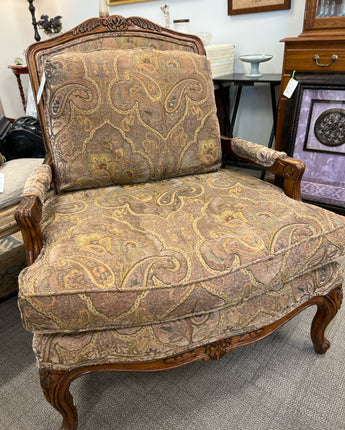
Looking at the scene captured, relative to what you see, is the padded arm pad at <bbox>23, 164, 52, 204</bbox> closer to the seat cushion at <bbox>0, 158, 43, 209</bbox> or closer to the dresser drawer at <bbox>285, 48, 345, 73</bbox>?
the seat cushion at <bbox>0, 158, 43, 209</bbox>

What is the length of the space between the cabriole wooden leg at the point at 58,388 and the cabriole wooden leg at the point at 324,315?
76 centimetres

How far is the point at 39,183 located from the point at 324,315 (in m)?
1.01

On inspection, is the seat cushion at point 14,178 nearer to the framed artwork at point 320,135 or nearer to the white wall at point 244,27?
the framed artwork at point 320,135

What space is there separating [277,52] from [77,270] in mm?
1970

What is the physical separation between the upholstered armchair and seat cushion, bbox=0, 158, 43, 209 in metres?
0.17

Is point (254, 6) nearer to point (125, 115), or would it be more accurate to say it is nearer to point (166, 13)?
point (166, 13)

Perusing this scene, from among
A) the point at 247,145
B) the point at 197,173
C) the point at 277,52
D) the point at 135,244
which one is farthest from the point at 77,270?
the point at 277,52

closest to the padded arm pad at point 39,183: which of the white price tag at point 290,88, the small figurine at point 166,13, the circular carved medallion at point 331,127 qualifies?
the white price tag at point 290,88

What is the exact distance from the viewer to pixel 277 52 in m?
2.08

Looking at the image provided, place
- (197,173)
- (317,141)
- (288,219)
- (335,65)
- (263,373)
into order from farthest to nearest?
(317,141) < (335,65) < (197,173) < (263,373) < (288,219)

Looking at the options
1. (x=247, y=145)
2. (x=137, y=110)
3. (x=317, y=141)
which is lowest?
(x=317, y=141)

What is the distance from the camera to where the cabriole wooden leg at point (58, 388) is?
79cm

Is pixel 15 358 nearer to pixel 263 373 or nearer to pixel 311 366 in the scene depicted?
pixel 263 373

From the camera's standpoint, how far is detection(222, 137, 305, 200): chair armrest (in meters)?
1.10
